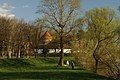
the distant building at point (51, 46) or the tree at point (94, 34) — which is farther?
the distant building at point (51, 46)

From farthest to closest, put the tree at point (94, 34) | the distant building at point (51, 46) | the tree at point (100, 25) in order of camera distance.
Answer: the distant building at point (51, 46) → the tree at point (100, 25) → the tree at point (94, 34)

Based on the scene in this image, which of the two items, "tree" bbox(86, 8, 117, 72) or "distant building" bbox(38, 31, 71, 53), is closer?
"tree" bbox(86, 8, 117, 72)

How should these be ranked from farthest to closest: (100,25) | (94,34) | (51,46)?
(51,46)
(94,34)
(100,25)

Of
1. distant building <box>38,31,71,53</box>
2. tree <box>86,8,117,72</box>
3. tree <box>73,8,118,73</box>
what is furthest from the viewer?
distant building <box>38,31,71,53</box>

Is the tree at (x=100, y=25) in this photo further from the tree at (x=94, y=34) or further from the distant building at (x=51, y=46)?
the distant building at (x=51, y=46)

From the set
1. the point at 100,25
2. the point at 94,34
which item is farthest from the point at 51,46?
the point at 100,25

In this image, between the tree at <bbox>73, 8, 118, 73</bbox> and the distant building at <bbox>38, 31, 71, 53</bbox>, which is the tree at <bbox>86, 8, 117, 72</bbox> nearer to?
the tree at <bbox>73, 8, 118, 73</bbox>

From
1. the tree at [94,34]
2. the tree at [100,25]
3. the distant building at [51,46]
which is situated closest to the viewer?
the tree at [94,34]

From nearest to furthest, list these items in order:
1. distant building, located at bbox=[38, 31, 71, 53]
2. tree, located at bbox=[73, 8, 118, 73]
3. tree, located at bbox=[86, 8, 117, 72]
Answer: tree, located at bbox=[73, 8, 118, 73] < tree, located at bbox=[86, 8, 117, 72] < distant building, located at bbox=[38, 31, 71, 53]

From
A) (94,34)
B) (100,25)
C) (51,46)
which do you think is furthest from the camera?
(51,46)

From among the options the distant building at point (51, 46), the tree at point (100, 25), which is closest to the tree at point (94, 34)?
the tree at point (100, 25)

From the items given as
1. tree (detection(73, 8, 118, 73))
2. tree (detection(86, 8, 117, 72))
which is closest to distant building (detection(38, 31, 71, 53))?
tree (detection(73, 8, 118, 73))

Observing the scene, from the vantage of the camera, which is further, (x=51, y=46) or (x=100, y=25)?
(x=51, y=46)

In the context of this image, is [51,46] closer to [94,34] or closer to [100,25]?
[94,34]
